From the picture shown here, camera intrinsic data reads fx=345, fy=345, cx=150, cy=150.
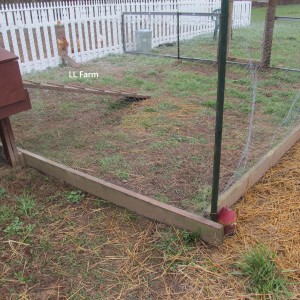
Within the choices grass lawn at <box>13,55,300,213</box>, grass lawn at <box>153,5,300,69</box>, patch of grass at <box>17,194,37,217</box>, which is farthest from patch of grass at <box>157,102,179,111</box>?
grass lawn at <box>153,5,300,69</box>

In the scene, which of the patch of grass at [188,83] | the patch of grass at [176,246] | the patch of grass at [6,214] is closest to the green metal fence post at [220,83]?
the patch of grass at [176,246]

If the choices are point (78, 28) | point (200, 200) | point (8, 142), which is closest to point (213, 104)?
point (200, 200)

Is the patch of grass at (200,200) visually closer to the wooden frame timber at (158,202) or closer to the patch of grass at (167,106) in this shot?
the wooden frame timber at (158,202)

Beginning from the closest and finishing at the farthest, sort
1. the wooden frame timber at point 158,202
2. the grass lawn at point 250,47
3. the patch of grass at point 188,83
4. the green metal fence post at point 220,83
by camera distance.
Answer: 1. the green metal fence post at point 220,83
2. the wooden frame timber at point 158,202
3. the patch of grass at point 188,83
4. the grass lawn at point 250,47

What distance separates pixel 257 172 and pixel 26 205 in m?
1.89

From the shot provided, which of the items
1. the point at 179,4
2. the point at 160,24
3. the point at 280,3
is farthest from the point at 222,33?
the point at 280,3

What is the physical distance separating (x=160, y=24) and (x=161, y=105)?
6151 mm

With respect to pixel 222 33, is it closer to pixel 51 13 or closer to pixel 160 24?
pixel 51 13

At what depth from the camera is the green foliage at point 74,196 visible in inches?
108

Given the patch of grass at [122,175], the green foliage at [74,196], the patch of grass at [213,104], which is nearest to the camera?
the green foliage at [74,196]

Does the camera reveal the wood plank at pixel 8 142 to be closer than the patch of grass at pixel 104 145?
Yes

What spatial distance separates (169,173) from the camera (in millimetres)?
3037

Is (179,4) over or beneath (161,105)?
over

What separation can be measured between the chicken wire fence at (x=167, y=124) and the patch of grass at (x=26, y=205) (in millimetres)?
544
